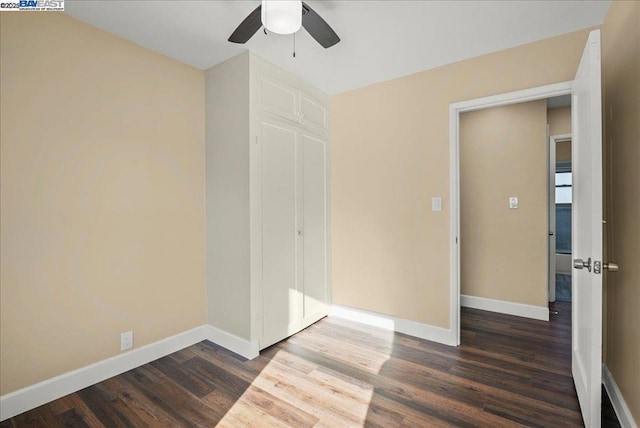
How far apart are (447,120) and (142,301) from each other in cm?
301

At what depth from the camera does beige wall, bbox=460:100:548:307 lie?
3.34 metres

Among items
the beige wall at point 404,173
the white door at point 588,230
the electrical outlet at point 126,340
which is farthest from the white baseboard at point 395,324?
the electrical outlet at point 126,340

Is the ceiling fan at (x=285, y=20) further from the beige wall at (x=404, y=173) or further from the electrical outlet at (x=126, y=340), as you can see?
the electrical outlet at (x=126, y=340)

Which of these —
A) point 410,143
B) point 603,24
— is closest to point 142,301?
point 410,143

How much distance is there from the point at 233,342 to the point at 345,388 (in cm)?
107

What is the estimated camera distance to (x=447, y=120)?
9.05ft

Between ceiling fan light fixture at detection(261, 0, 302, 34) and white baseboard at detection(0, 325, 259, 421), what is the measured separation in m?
2.27

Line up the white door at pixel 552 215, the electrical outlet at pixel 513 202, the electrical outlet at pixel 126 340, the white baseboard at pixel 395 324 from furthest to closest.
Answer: the white door at pixel 552 215 < the electrical outlet at pixel 513 202 < the white baseboard at pixel 395 324 < the electrical outlet at pixel 126 340

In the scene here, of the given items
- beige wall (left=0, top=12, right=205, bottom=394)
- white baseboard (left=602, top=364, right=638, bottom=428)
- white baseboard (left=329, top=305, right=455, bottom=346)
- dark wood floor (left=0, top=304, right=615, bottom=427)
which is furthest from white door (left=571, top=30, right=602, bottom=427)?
beige wall (left=0, top=12, right=205, bottom=394)

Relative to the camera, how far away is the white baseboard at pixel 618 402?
1.61 metres

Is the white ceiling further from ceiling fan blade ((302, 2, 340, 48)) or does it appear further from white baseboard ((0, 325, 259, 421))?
white baseboard ((0, 325, 259, 421))

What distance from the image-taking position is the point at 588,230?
1.63 meters

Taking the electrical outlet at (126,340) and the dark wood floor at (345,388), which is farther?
the electrical outlet at (126,340)

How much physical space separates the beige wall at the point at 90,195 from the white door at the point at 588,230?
282 cm
